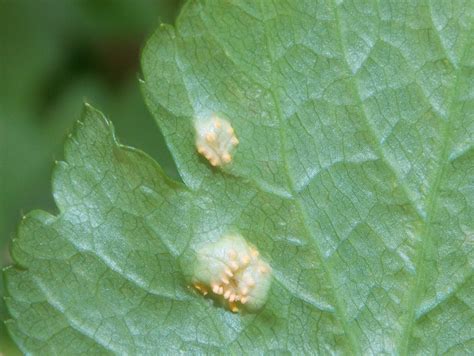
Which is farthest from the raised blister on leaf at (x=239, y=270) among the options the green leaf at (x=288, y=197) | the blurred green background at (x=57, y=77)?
the blurred green background at (x=57, y=77)

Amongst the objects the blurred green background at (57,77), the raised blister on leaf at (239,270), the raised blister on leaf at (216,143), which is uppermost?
the raised blister on leaf at (216,143)

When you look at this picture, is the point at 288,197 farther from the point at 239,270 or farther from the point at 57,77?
the point at 57,77

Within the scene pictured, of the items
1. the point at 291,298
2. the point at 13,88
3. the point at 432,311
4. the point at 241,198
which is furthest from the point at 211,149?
the point at 13,88

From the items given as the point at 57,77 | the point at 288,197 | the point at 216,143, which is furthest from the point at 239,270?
the point at 57,77

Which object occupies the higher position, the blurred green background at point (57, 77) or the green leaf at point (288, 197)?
the green leaf at point (288, 197)

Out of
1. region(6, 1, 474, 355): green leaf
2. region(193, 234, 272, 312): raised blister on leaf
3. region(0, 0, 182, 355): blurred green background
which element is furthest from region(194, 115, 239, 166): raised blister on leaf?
region(0, 0, 182, 355): blurred green background

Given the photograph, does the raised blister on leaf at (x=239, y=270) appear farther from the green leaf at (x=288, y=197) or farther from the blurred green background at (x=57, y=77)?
the blurred green background at (x=57, y=77)

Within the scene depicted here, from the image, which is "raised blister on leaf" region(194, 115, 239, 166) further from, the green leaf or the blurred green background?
the blurred green background

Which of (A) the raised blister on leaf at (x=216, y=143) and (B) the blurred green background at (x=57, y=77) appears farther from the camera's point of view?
(B) the blurred green background at (x=57, y=77)
